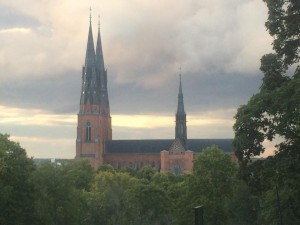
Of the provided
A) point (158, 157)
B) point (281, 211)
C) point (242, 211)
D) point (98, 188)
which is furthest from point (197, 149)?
point (281, 211)

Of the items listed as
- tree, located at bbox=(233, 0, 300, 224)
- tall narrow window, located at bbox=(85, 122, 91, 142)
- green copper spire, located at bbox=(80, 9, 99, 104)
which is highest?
green copper spire, located at bbox=(80, 9, 99, 104)

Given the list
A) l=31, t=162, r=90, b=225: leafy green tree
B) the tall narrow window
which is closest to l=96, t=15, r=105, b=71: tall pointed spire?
the tall narrow window

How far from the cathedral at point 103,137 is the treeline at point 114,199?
3627 inches

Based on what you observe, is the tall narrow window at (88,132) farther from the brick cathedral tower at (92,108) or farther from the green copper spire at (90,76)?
the green copper spire at (90,76)

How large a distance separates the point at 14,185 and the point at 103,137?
117 m

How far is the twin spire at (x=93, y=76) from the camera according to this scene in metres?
149

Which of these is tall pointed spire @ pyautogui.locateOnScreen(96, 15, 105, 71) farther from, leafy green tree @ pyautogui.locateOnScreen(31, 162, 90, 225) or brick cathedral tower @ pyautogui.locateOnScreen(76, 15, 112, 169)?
leafy green tree @ pyautogui.locateOnScreen(31, 162, 90, 225)

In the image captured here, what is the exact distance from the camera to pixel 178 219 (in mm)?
51969

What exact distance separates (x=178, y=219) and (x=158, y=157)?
11045 centimetres

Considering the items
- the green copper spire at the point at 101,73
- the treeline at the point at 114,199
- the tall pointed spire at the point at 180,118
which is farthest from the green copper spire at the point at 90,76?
the treeline at the point at 114,199

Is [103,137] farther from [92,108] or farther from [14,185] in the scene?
[14,185]

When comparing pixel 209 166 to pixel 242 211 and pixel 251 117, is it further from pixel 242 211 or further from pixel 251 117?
pixel 251 117

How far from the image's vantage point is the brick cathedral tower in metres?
150

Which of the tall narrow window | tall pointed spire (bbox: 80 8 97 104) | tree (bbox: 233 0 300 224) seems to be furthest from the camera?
the tall narrow window
